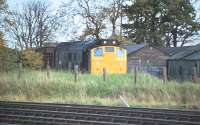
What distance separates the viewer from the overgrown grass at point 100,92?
19.2 metres

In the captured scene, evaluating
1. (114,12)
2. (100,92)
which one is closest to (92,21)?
(114,12)

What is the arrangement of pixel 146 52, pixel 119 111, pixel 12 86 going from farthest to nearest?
pixel 146 52
pixel 12 86
pixel 119 111

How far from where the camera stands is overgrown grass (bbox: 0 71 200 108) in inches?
755

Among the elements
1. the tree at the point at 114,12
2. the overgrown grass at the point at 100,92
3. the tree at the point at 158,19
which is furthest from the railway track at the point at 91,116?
the tree at the point at 158,19

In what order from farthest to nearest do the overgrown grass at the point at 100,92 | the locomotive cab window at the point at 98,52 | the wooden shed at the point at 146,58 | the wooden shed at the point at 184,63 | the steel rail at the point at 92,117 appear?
the wooden shed at the point at 146,58 → the wooden shed at the point at 184,63 → the locomotive cab window at the point at 98,52 → the overgrown grass at the point at 100,92 → the steel rail at the point at 92,117

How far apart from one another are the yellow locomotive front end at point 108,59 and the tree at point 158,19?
26604 millimetres

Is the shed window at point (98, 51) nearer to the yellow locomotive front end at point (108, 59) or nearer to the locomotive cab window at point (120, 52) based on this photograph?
the yellow locomotive front end at point (108, 59)

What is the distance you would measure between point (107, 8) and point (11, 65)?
1136 inches

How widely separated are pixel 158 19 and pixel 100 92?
49.4 m

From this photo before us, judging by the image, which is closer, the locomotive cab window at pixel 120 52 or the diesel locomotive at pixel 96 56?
the diesel locomotive at pixel 96 56

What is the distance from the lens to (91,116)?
39.8 ft

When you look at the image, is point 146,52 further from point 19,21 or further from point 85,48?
point 19,21

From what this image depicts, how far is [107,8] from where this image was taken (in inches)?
2456

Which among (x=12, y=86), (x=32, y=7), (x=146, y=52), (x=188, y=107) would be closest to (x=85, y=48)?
(x=146, y=52)
